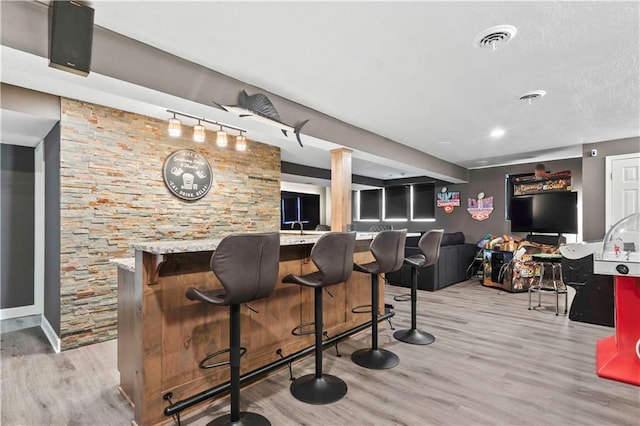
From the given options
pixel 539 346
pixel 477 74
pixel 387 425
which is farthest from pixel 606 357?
pixel 477 74

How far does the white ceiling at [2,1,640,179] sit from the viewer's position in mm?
1962

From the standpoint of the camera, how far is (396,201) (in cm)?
947

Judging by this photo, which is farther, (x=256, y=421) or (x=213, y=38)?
(x=213, y=38)

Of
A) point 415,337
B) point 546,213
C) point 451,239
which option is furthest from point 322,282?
point 546,213

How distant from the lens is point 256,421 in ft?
6.49

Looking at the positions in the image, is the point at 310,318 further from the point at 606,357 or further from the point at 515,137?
the point at 515,137

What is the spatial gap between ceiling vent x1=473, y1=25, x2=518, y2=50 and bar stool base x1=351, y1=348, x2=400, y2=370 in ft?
8.70

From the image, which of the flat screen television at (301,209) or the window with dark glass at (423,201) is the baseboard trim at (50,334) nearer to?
the flat screen television at (301,209)

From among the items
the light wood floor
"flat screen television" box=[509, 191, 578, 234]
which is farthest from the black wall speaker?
"flat screen television" box=[509, 191, 578, 234]

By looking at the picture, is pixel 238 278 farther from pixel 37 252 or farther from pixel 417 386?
pixel 37 252

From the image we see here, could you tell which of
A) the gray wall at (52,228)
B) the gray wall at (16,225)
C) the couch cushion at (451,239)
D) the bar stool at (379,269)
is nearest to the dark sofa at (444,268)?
the couch cushion at (451,239)

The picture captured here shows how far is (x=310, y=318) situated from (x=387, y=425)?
3.81 ft

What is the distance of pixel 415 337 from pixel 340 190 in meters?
2.12

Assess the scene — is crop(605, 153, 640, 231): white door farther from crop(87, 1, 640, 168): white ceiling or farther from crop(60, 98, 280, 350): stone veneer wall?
crop(60, 98, 280, 350): stone veneer wall
